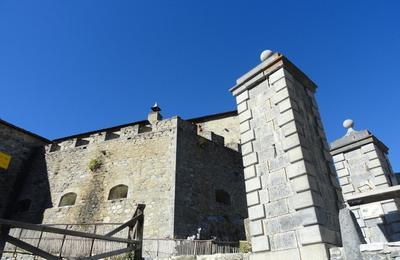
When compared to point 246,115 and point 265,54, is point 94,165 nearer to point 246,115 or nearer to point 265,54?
point 246,115

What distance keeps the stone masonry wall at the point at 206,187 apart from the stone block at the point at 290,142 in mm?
9133

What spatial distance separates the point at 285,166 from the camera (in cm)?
447

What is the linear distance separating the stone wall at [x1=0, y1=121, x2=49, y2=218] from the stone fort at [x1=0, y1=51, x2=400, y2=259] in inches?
2.4

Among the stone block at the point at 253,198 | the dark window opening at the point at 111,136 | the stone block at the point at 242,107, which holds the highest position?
the dark window opening at the point at 111,136

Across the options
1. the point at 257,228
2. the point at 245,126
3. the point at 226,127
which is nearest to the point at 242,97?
the point at 245,126

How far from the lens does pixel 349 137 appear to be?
768 centimetres

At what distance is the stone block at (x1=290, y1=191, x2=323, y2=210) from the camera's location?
13.0 feet

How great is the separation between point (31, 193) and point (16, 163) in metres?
2.47

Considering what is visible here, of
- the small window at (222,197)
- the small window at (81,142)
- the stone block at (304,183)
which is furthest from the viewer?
the small window at (81,142)

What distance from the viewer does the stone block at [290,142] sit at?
443 centimetres

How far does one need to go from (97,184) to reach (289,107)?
13377 mm

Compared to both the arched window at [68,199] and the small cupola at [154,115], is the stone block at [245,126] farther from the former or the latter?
the small cupola at [154,115]

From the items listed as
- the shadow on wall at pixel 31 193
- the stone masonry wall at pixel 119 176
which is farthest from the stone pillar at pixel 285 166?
the shadow on wall at pixel 31 193

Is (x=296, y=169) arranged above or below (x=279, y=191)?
above
